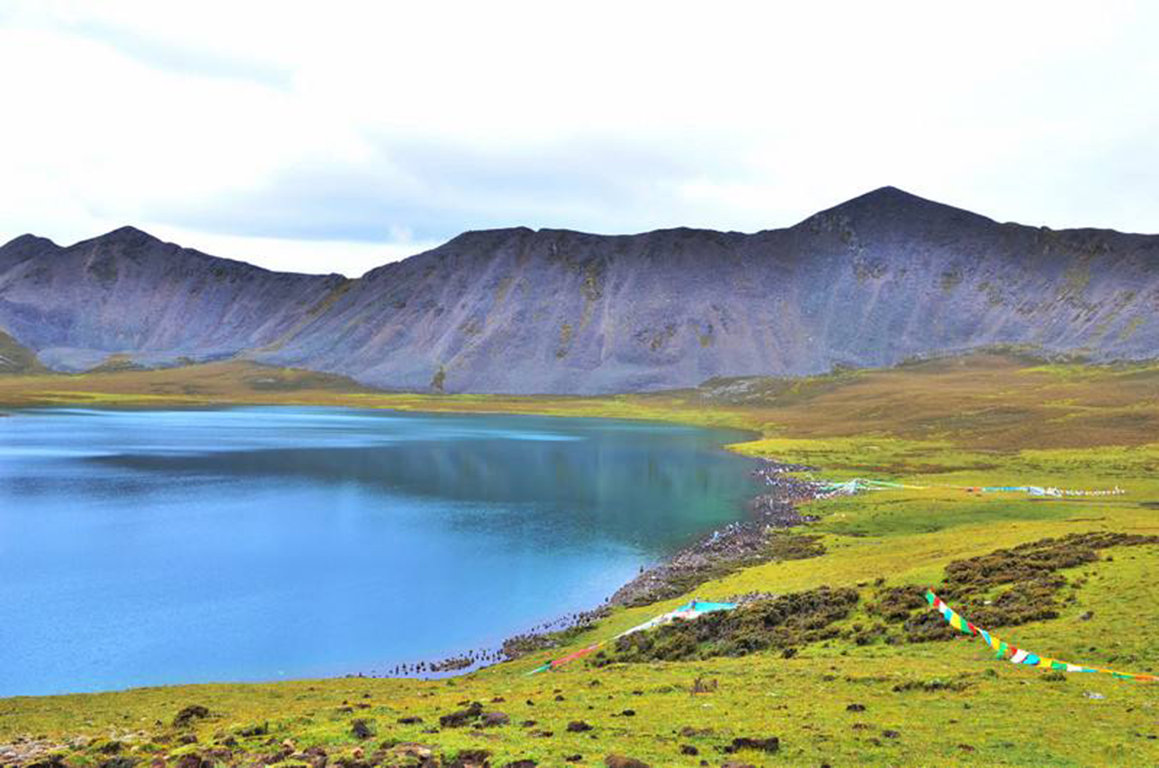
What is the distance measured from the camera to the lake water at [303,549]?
42.6 m

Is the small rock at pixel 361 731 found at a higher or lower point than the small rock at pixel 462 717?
higher

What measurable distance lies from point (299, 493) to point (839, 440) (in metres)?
103

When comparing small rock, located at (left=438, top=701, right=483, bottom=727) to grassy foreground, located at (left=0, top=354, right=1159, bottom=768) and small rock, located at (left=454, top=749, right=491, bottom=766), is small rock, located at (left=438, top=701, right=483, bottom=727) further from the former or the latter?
small rock, located at (left=454, top=749, right=491, bottom=766)

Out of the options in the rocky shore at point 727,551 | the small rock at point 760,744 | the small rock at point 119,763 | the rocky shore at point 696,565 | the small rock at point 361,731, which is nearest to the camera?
the small rock at point 760,744

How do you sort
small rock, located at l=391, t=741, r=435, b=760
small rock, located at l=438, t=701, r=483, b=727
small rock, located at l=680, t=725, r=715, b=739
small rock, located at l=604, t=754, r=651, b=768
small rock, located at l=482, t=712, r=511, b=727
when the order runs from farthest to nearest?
small rock, located at l=438, t=701, r=483, b=727 < small rock, located at l=482, t=712, r=511, b=727 < small rock, located at l=680, t=725, r=715, b=739 < small rock, located at l=391, t=741, r=435, b=760 < small rock, located at l=604, t=754, r=651, b=768

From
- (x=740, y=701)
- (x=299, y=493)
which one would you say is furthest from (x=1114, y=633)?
(x=299, y=493)

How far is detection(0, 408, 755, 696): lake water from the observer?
140 ft

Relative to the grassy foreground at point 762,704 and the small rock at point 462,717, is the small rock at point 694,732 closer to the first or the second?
the grassy foreground at point 762,704

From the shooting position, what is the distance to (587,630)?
43.9 metres

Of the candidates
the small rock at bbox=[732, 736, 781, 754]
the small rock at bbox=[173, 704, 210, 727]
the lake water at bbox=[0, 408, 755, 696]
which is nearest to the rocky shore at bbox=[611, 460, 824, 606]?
the lake water at bbox=[0, 408, 755, 696]

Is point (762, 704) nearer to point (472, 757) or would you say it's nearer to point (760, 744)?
point (760, 744)

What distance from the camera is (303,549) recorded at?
68.0 meters

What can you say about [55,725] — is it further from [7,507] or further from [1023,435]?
[1023,435]

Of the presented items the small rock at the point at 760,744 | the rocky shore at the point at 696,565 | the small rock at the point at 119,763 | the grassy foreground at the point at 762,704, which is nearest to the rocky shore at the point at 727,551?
the rocky shore at the point at 696,565
